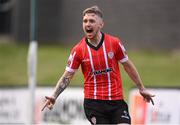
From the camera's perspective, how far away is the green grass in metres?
23.5

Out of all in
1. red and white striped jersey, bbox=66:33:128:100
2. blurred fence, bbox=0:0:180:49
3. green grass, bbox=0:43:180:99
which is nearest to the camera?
red and white striped jersey, bbox=66:33:128:100

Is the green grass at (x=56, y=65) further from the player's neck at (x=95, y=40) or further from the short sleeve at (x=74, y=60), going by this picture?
the player's neck at (x=95, y=40)

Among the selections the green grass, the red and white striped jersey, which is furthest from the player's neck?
the green grass

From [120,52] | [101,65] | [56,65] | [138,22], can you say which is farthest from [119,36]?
[101,65]

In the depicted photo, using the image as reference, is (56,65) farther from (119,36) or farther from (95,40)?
(95,40)

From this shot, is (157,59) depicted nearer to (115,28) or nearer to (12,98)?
(115,28)

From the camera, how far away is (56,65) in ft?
83.6

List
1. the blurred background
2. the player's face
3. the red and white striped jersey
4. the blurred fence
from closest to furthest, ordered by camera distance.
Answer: the player's face → the red and white striped jersey → the blurred background → the blurred fence

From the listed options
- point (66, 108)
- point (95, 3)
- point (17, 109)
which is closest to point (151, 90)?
point (66, 108)

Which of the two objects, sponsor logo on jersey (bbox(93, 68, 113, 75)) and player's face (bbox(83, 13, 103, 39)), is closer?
player's face (bbox(83, 13, 103, 39))

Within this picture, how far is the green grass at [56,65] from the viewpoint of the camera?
23453 mm

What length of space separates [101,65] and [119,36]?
1600cm

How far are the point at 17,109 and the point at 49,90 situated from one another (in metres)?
0.88

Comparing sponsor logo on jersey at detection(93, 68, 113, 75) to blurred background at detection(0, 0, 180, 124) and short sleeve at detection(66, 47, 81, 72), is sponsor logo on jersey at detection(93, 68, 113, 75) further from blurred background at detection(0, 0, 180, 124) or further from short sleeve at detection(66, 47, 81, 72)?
blurred background at detection(0, 0, 180, 124)
